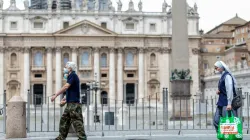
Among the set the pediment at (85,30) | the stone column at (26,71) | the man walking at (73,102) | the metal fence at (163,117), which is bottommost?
the metal fence at (163,117)

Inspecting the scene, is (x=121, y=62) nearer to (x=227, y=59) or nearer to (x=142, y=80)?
(x=142, y=80)

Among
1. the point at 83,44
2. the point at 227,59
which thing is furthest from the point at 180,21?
the point at 227,59

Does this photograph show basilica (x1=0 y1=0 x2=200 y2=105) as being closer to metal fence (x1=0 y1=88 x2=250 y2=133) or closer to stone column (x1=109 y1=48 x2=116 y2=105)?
stone column (x1=109 y1=48 x2=116 y2=105)

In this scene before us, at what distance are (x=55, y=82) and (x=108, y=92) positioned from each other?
6866 mm

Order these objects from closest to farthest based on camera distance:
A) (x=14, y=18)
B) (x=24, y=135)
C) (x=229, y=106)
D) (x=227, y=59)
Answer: (x=229, y=106)
(x=24, y=135)
(x=14, y=18)
(x=227, y=59)

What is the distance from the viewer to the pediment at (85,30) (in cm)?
6994

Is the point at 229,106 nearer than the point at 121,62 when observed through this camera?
Yes

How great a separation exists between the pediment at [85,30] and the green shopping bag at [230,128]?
59661 millimetres

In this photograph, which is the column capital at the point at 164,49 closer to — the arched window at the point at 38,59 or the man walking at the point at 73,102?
the arched window at the point at 38,59

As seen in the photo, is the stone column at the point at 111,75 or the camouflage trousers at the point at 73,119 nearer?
the camouflage trousers at the point at 73,119

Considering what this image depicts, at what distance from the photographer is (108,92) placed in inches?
2825

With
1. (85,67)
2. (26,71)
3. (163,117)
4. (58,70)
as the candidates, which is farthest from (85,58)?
(163,117)

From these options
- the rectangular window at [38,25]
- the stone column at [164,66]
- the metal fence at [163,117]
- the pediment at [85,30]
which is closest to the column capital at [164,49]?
the stone column at [164,66]

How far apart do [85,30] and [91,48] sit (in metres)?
2.44
